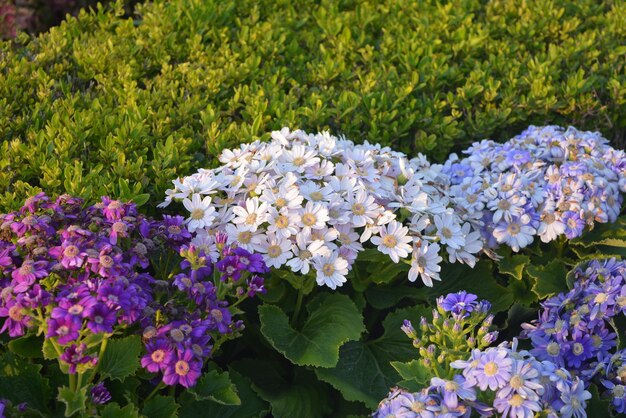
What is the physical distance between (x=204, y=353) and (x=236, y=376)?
2.32ft

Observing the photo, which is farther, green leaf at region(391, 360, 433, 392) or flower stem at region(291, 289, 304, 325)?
flower stem at region(291, 289, 304, 325)

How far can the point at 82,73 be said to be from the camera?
486 cm

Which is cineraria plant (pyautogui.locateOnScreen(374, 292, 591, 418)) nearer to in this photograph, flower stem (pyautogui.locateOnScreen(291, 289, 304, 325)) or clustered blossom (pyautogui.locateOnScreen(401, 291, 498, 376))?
clustered blossom (pyautogui.locateOnScreen(401, 291, 498, 376))

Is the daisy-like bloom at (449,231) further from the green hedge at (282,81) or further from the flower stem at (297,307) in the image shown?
the green hedge at (282,81)

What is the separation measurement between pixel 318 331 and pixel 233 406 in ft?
1.49

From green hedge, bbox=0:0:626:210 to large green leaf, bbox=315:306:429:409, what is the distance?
1.16 m

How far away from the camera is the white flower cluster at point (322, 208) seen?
3176 millimetres

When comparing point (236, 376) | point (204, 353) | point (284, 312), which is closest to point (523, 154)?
point (284, 312)

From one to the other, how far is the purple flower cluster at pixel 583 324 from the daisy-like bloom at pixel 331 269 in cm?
83

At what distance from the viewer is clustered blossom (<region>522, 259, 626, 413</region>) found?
3.22 metres

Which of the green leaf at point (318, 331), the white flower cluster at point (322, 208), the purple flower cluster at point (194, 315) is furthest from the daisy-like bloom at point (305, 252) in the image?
the green leaf at point (318, 331)

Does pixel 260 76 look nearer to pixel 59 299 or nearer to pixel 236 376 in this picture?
pixel 236 376

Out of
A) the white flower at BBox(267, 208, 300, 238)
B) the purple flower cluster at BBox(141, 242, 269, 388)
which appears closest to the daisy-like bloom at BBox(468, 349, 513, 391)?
the purple flower cluster at BBox(141, 242, 269, 388)

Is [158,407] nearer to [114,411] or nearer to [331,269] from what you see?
[114,411]
